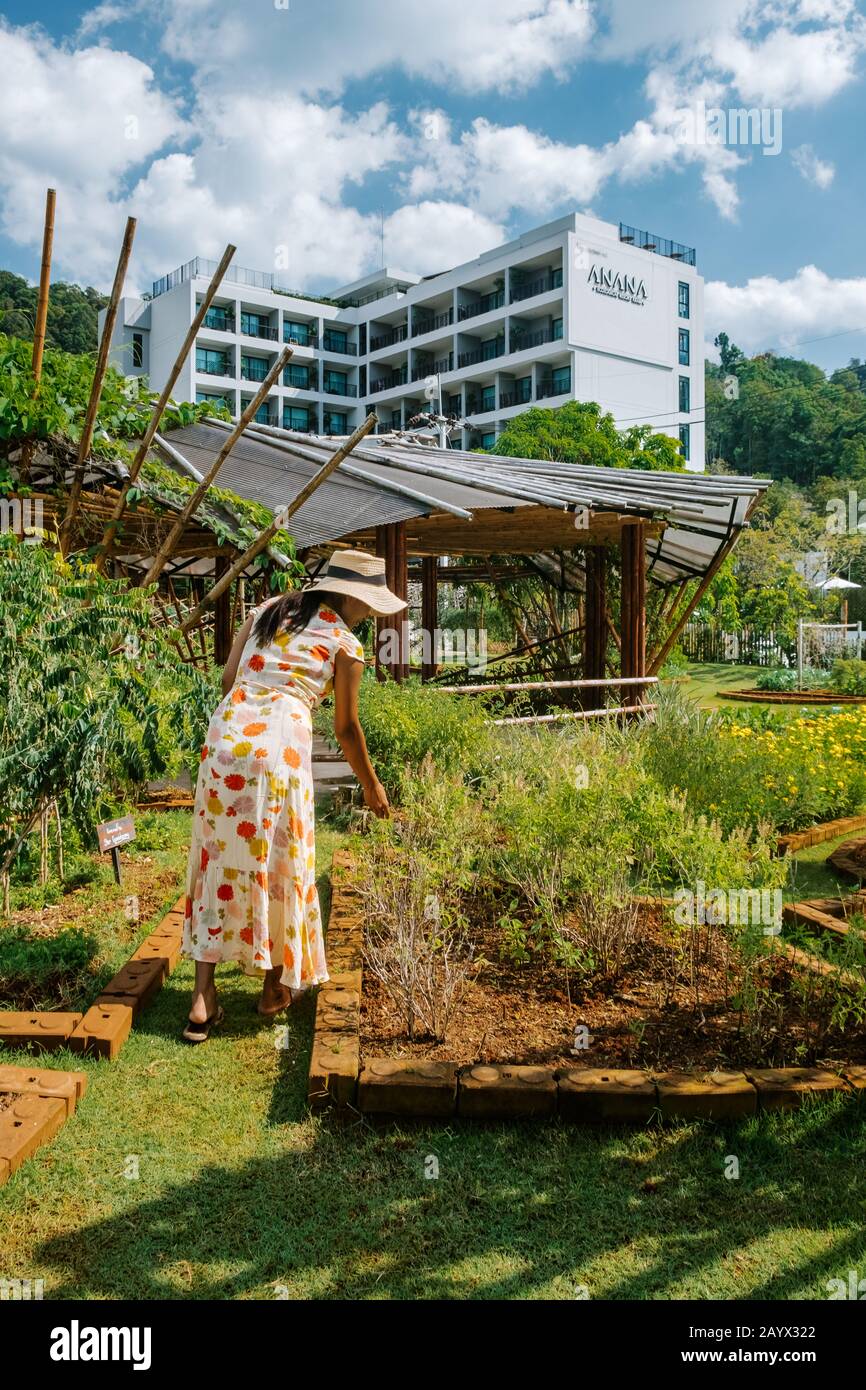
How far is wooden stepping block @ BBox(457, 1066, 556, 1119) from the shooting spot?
3.17 meters

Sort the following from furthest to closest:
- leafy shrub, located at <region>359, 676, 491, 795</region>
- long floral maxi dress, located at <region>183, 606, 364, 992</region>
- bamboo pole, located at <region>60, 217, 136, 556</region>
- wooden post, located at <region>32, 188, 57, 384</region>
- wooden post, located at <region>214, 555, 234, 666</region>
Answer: wooden post, located at <region>214, 555, 234, 666</region> → leafy shrub, located at <region>359, 676, 491, 795</region> → wooden post, located at <region>32, 188, 57, 384</region> → bamboo pole, located at <region>60, 217, 136, 556</region> → long floral maxi dress, located at <region>183, 606, 364, 992</region>

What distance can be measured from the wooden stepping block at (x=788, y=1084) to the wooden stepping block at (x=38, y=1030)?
2.35 meters

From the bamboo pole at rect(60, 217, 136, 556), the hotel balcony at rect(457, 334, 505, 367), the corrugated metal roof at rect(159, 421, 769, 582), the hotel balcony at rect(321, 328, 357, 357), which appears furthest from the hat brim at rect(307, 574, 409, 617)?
the hotel balcony at rect(321, 328, 357, 357)

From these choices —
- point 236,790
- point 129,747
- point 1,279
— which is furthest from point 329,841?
point 1,279

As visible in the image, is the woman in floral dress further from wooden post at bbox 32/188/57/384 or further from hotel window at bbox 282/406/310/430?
hotel window at bbox 282/406/310/430

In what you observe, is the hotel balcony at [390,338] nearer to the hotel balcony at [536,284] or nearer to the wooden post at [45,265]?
the hotel balcony at [536,284]

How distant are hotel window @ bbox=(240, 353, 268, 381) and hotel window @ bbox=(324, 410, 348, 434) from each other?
582 centimetres

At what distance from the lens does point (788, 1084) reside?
3.22 metres

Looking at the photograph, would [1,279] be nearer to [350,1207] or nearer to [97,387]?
[97,387]

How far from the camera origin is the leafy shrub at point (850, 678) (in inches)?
746

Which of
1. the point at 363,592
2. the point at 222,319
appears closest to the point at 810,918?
the point at 363,592

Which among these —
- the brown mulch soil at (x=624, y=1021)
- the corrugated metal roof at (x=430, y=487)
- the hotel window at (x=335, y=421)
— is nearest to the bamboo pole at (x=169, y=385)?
the corrugated metal roof at (x=430, y=487)

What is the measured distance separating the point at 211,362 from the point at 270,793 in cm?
5402
